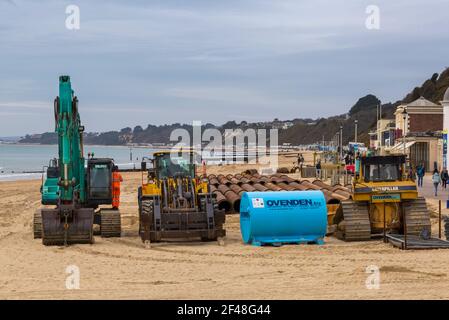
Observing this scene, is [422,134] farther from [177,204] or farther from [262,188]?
[177,204]

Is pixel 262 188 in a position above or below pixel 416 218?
above

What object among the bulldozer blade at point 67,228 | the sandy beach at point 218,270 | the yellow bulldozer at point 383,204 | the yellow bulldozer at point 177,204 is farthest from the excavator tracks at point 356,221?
the bulldozer blade at point 67,228

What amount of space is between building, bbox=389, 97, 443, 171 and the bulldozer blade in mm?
A: 29333

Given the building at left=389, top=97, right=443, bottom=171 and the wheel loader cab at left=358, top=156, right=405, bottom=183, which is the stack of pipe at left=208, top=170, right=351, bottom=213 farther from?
the building at left=389, top=97, right=443, bottom=171

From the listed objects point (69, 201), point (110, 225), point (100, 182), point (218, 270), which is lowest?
point (218, 270)

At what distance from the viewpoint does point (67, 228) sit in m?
19.9

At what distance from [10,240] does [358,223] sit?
10080 mm

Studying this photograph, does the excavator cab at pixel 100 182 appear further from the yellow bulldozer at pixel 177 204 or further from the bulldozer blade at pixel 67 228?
the bulldozer blade at pixel 67 228

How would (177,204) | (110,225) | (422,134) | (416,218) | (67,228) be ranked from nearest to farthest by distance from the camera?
(67,228)
(416,218)
(177,204)
(110,225)
(422,134)

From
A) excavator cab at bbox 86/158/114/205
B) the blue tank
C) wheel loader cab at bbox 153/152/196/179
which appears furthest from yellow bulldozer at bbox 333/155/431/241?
excavator cab at bbox 86/158/114/205

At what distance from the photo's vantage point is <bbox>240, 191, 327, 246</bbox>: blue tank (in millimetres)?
19375

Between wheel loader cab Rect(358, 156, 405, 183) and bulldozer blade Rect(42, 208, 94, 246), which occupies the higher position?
wheel loader cab Rect(358, 156, 405, 183)

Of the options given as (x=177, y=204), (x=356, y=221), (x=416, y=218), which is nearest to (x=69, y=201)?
(x=177, y=204)

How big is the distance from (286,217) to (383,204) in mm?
2927
